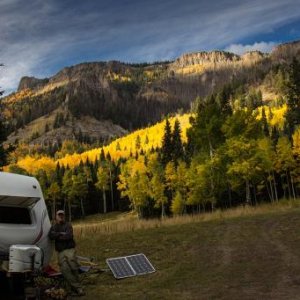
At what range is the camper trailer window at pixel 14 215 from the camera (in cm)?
1137

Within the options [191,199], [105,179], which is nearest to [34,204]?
[191,199]

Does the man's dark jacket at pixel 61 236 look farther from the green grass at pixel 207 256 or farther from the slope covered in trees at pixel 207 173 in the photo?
the slope covered in trees at pixel 207 173

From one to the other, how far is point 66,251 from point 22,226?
1.73m

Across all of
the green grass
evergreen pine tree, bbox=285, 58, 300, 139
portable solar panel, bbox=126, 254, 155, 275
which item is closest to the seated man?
the green grass

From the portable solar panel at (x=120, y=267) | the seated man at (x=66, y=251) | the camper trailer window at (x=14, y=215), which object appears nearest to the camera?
the camper trailer window at (x=14, y=215)

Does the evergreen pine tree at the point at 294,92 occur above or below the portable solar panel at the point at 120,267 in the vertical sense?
above

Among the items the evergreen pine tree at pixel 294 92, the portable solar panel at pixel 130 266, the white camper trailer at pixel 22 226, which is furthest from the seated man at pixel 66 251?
the evergreen pine tree at pixel 294 92

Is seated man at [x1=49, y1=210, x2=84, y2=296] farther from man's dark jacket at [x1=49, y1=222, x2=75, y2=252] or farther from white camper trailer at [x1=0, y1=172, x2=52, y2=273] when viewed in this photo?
white camper trailer at [x1=0, y1=172, x2=52, y2=273]

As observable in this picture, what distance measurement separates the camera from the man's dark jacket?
12492 mm

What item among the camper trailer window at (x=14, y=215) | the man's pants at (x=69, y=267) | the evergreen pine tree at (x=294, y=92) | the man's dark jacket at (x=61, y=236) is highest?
the evergreen pine tree at (x=294, y=92)

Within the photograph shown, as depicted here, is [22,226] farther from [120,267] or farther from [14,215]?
[120,267]

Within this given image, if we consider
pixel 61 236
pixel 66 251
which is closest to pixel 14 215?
pixel 61 236

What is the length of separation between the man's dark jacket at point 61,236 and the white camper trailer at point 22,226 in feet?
0.59

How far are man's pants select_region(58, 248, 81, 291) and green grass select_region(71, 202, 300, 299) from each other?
0.57m
